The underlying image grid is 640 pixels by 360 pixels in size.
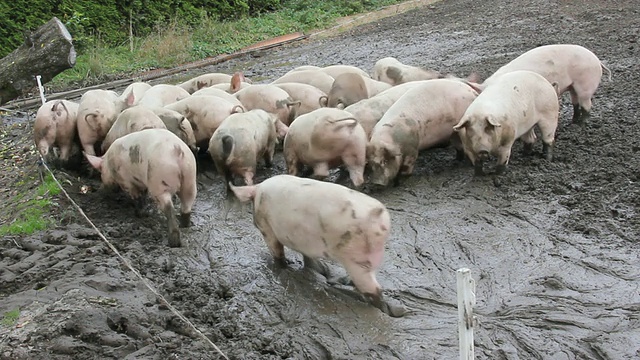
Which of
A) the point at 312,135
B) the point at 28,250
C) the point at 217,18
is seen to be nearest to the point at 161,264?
the point at 28,250

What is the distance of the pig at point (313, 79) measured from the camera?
8.48 metres

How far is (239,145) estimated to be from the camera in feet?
21.6

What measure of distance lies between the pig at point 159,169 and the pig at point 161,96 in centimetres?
198

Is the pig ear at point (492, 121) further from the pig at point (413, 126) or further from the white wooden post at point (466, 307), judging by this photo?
the white wooden post at point (466, 307)

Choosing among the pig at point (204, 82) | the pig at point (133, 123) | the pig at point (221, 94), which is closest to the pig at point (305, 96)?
the pig at point (221, 94)

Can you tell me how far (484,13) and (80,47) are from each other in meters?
8.59

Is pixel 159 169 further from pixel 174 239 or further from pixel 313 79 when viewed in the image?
pixel 313 79

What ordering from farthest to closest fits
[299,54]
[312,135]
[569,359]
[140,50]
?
[140,50] → [299,54] → [312,135] → [569,359]

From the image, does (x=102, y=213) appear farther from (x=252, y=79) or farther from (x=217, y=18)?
(x=217, y=18)

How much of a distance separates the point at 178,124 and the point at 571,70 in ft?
13.3

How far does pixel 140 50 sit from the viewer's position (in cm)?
1540

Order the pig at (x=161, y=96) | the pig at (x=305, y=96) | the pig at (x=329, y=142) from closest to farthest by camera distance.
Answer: the pig at (x=329, y=142) < the pig at (x=305, y=96) < the pig at (x=161, y=96)

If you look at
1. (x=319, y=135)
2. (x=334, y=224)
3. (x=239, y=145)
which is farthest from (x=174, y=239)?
(x=334, y=224)

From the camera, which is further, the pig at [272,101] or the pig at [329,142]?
the pig at [272,101]
